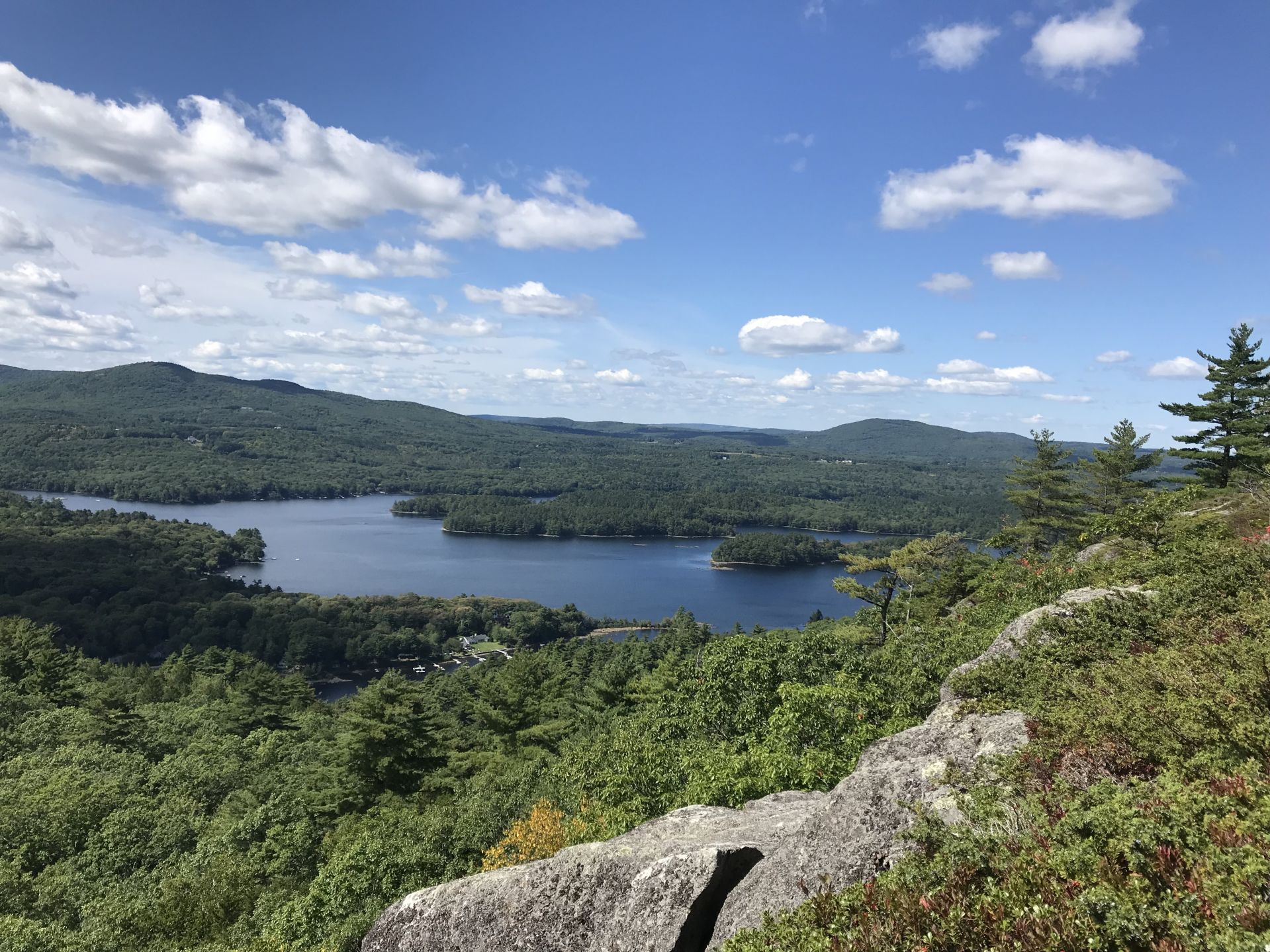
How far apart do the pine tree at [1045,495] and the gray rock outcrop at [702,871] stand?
1115 inches

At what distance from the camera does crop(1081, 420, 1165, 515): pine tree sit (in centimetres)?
3091

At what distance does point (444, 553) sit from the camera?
166m

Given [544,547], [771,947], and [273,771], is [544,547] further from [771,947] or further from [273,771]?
[771,947]

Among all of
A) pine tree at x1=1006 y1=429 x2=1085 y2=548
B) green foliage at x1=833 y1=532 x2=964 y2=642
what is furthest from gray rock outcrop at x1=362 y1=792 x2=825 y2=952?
pine tree at x1=1006 y1=429 x2=1085 y2=548

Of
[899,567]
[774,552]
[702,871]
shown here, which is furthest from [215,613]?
[702,871]

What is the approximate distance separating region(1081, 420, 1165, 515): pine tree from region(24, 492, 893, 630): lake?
235 feet

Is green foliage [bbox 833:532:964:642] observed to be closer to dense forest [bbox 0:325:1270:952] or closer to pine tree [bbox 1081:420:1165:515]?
dense forest [bbox 0:325:1270:952]

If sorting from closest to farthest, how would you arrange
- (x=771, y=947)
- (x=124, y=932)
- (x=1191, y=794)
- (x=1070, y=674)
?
(x=1191, y=794) → (x=771, y=947) → (x=1070, y=674) → (x=124, y=932)

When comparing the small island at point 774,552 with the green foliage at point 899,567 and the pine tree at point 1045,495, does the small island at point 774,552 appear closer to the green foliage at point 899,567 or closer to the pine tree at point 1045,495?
the pine tree at point 1045,495

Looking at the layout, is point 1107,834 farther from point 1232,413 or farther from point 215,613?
point 215,613

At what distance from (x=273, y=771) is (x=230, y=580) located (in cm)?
10902

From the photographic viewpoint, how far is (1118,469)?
3150 centimetres

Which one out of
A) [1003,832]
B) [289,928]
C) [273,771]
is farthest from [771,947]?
[273,771]

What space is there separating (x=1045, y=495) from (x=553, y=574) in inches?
4762
